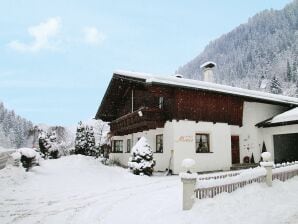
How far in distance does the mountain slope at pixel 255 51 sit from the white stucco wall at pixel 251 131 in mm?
85288

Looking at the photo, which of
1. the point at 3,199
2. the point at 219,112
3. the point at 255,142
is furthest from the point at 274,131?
the point at 3,199

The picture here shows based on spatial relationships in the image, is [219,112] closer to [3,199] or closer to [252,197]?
[252,197]

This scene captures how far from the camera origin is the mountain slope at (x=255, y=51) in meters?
129

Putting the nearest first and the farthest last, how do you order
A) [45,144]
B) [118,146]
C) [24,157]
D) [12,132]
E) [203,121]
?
1. [24,157]
2. [203,121]
3. [118,146]
4. [45,144]
5. [12,132]

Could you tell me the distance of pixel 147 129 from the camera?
2272 cm

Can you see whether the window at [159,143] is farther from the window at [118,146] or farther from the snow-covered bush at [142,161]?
the window at [118,146]

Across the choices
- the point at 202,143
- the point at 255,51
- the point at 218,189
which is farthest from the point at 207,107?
the point at 255,51

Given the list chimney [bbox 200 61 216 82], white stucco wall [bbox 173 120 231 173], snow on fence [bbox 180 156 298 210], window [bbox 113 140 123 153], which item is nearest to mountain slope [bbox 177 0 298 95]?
chimney [bbox 200 61 216 82]

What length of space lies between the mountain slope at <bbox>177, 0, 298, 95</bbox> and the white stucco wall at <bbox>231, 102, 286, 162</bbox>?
8529 centimetres

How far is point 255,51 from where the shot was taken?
14638 centimetres

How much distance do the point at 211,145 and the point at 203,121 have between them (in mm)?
1685

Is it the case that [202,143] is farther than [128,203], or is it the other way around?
[202,143]

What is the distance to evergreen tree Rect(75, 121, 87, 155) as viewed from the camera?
3812cm

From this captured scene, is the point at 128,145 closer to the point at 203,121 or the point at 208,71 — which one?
the point at 208,71
